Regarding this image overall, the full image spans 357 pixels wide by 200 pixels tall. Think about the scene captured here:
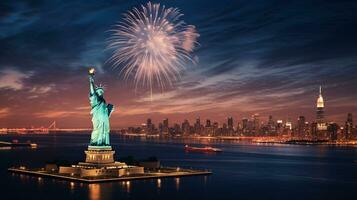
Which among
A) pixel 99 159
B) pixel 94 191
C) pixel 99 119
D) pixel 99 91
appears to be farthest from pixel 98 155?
pixel 94 191

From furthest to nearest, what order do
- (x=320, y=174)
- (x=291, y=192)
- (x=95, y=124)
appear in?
(x=320, y=174) < (x=95, y=124) < (x=291, y=192)

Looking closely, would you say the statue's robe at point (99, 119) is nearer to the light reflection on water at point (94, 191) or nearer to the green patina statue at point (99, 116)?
the green patina statue at point (99, 116)

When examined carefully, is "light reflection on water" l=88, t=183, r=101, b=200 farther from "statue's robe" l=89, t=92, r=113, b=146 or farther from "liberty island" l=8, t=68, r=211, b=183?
"statue's robe" l=89, t=92, r=113, b=146

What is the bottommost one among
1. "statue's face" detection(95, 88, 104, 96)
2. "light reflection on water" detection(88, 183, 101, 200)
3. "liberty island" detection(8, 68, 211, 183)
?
"light reflection on water" detection(88, 183, 101, 200)

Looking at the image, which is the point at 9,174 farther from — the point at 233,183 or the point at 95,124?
the point at 233,183

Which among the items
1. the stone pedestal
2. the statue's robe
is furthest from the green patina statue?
the stone pedestal

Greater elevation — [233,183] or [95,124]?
[95,124]

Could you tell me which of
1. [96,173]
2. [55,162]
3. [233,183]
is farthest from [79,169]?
[233,183]

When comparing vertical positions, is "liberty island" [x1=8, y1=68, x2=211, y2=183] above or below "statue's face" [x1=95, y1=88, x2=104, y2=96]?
below

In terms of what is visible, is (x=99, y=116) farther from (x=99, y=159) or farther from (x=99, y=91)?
(x=99, y=159)
